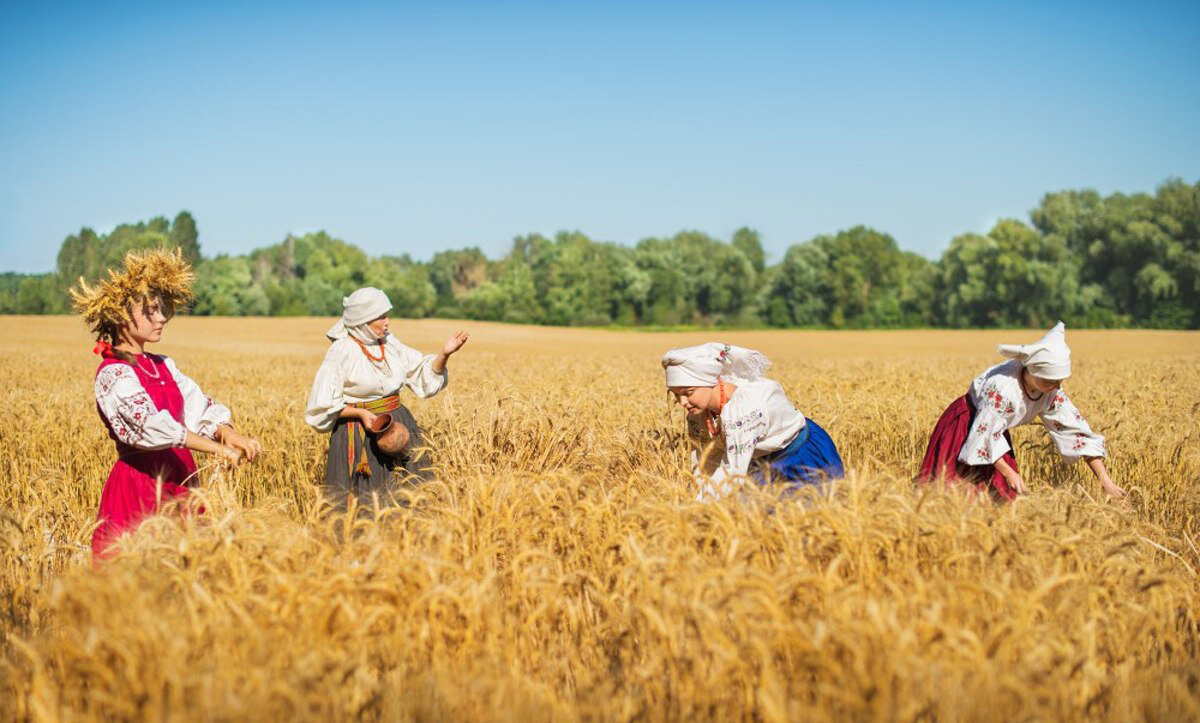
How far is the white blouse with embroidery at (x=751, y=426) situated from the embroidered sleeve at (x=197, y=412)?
2.63m

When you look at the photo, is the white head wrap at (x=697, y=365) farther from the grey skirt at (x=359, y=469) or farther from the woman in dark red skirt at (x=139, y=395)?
the woman in dark red skirt at (x=139, y=395)

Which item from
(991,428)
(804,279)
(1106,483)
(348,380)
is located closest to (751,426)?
(991,428)

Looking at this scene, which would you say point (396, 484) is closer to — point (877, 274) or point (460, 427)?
point (460, 427)

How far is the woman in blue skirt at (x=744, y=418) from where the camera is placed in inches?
176

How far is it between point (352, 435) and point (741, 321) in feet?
239

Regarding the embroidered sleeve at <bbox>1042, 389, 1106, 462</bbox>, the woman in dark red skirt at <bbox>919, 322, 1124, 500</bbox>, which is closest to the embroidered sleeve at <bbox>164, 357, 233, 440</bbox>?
the woman in dark red skirt at <bbox>919, 322, 1124, 500</bbox>

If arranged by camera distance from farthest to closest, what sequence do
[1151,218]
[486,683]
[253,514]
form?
[1151,218], [253,514], [486,683]

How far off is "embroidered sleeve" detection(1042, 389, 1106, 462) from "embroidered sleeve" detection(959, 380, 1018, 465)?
470 mm

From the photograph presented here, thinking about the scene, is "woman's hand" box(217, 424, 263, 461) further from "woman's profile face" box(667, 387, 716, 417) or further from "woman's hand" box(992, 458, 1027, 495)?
"woman's hand" box(992, 458, 1027, 495)

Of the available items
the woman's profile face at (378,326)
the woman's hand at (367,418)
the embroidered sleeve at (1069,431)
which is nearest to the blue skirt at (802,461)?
the embroidered sleeve at (1069,431)

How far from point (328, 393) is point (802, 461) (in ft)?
9.06

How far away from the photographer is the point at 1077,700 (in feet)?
7.84

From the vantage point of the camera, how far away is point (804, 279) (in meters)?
75.4

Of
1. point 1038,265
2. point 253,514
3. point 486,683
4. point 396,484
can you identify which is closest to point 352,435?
point 396,484
